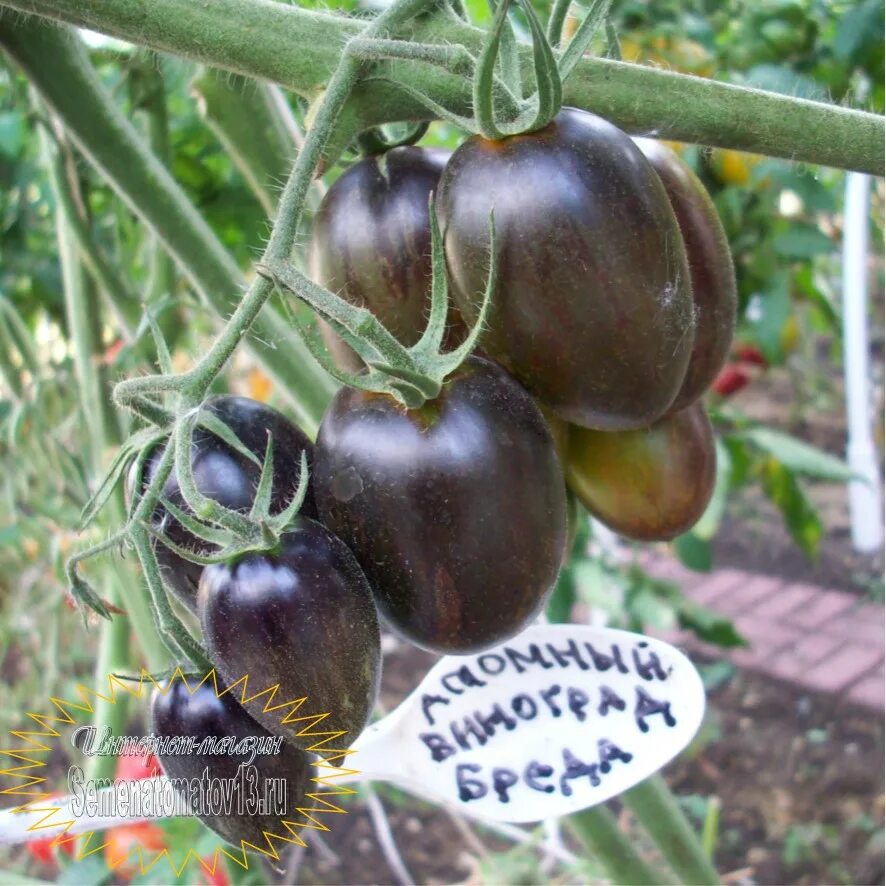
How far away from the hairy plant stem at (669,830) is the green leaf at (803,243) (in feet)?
2.46

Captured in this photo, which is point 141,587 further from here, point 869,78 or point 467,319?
point 869,78

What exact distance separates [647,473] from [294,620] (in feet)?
0.80

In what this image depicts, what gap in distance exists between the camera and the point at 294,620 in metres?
0.41

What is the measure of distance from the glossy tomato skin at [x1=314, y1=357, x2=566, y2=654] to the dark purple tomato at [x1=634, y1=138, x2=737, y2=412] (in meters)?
0.13

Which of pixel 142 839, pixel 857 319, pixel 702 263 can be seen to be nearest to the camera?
pixel 702 263

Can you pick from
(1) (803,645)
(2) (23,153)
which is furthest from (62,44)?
(1) (803,645)

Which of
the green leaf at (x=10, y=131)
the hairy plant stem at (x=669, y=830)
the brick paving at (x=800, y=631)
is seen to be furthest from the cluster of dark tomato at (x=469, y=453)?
the brick paving at (x=800, y=631)

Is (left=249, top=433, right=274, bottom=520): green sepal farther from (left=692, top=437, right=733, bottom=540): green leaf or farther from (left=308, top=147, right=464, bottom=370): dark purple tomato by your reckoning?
(left=692, top=437, right=733, bottom=540): green leaf

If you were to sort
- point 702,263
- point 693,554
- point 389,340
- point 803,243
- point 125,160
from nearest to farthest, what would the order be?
point 389,340 < point 702,263 < point 125,160 < point 803,243 < point 693,554

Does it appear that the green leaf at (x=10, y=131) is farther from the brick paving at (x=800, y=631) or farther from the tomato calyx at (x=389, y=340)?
the brick paving at (x=800, y=631)

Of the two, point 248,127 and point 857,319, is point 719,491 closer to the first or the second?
point 857,319

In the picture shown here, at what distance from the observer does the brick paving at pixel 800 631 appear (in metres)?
2.04

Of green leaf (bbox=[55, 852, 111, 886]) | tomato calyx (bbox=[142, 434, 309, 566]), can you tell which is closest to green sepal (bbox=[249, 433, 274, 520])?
tomato calyx (bbox=[142, 434, 309, 566])

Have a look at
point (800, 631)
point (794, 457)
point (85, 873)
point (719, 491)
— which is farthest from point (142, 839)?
point (800, 631)
